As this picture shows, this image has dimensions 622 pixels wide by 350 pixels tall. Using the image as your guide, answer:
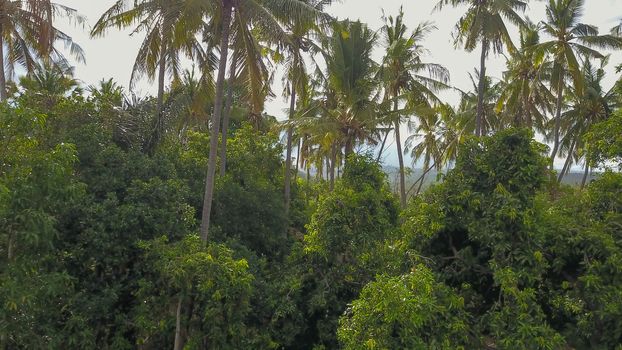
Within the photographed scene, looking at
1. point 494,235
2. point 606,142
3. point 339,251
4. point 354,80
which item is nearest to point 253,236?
point 339,251

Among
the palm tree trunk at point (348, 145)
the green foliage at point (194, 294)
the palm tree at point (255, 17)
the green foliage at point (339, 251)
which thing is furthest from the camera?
the palm tree trunk at point (348, 145)

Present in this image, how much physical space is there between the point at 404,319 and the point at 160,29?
7719mm

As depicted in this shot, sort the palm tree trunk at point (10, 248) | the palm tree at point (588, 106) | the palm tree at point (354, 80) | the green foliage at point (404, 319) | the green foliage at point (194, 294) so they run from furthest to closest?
the palm tree at point (588, 106), the palm tree at point (354, 80), the green foliage at point (194, 294), the palm tree trunk at point (10, 248), the green foliage at point (404, 319)

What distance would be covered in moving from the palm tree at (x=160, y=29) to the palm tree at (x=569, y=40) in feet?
42.4

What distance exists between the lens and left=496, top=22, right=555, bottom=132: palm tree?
701 inches

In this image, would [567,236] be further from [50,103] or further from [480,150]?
[50,103]

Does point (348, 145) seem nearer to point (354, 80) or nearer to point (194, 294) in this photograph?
point (354, 80)

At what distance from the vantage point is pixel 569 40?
16438 mm

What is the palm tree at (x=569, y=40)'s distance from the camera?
16.0 m

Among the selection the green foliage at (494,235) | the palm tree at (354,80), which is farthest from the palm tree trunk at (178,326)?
the palm tree at (354,80)

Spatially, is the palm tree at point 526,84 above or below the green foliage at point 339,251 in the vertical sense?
above

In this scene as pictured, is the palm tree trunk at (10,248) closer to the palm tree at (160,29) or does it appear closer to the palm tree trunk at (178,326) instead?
the palm tree trunk at (178,326)

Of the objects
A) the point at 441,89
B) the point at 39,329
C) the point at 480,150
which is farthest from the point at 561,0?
the point at 39,329

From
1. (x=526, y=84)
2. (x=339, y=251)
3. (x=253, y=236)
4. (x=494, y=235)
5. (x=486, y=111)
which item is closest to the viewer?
(x=494, y=235)
